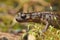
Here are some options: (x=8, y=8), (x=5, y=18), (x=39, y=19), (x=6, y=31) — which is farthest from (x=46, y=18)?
(x=8, y=8)

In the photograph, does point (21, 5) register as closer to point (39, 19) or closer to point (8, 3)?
point (8, 3)

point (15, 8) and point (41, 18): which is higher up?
point (41, 18)

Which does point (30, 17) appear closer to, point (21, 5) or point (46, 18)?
point (46, 18)

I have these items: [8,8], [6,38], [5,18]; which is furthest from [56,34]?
[8,8]

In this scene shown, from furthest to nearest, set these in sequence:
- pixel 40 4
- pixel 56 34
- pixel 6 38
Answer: pixel 40 4 → pixel 6 38 → pixel 56 34

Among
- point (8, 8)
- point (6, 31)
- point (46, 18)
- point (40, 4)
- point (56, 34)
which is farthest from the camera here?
point (8, 8)

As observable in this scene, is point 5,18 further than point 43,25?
Yes

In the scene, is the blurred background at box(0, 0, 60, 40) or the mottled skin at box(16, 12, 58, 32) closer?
the mottled skin at box(16, 12, 58, 32)

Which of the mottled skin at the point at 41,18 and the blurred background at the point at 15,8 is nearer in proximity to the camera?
the mottled skin at the point at 41,18

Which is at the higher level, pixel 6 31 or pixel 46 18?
pixel 46 18

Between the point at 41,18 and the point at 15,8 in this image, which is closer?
the point at 41,18
